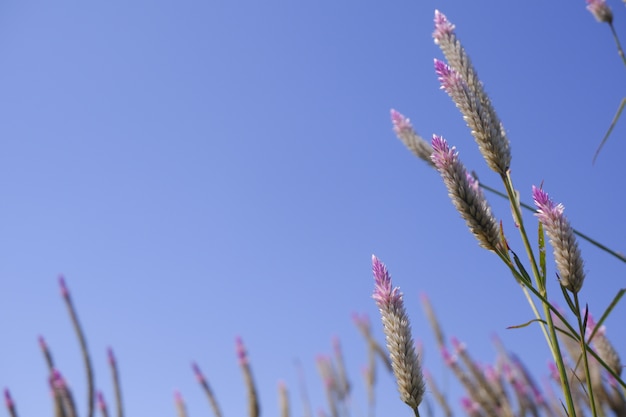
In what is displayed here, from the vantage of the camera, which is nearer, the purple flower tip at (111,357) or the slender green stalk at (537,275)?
the slender green stalk at (537,275)

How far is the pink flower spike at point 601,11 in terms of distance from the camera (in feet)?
4.62

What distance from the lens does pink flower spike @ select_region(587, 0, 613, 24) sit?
4.62 feet

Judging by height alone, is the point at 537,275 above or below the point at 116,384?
below

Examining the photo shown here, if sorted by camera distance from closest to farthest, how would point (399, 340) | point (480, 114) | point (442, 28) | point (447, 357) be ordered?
point (399, 340) → point (480, 114) → point (442, 28) → point (447, 357)

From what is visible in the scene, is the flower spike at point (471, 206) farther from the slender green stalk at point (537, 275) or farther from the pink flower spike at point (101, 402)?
the pink flower spike at point (101, 402)

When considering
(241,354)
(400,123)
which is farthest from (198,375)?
(400,123)

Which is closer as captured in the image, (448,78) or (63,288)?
(448,78)

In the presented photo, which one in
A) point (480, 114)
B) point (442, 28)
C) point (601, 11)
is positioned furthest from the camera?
point (601, 11)

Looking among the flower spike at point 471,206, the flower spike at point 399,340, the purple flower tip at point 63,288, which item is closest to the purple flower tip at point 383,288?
the flower spike at point 399,340

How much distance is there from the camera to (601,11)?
4.66 feet

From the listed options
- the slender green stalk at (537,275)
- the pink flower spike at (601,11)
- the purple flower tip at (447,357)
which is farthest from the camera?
the purple flower tip at (447,357)

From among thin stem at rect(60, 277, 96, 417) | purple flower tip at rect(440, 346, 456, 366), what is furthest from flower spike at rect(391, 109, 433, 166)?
thin stem at rect(60, 277, 96, 417)

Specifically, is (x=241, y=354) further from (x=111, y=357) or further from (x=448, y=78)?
(x=448, y=78)

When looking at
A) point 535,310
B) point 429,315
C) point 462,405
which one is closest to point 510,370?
point 462,405
